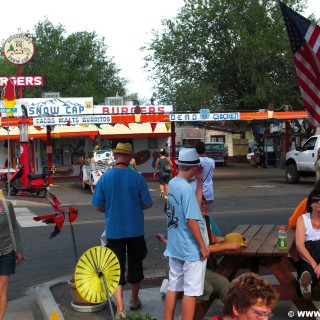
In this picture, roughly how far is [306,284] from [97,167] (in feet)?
61.0

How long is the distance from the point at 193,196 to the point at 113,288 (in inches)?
48.3

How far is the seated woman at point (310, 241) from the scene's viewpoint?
5238mm

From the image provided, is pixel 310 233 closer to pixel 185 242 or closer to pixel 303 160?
pixel 185 242

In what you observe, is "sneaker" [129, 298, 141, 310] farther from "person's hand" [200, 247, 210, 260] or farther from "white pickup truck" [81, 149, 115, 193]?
"white pickup truck" [81, 149, 115, 193]

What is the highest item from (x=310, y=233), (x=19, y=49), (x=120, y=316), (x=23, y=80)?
(x=19, y=49)

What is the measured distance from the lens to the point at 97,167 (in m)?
23.2

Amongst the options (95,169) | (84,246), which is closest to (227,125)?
(95,169)

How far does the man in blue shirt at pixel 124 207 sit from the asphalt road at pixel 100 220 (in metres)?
2.17

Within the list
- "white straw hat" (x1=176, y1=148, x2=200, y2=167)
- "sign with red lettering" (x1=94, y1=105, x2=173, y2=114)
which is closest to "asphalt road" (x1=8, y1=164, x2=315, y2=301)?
"white straw hat" (x1=176, y1=148, x2=200, y2=167)

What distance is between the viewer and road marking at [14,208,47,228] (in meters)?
13.3

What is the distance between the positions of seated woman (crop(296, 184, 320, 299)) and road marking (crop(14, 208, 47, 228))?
8.72m

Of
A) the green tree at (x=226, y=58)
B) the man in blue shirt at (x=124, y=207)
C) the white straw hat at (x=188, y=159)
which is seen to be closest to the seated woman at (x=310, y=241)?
the white straw hat at (x=188, y=159)

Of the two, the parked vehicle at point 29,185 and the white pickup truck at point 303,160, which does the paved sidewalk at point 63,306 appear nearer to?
the parked vehicle at point 29,185

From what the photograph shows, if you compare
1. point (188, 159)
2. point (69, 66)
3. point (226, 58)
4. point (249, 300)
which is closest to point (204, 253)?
point (188, 159)
